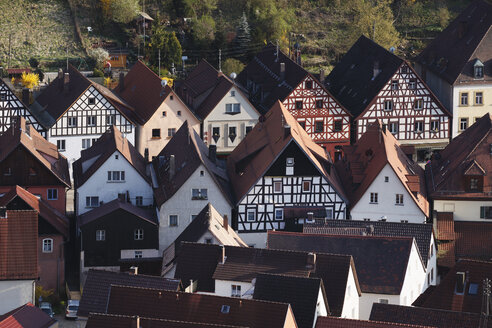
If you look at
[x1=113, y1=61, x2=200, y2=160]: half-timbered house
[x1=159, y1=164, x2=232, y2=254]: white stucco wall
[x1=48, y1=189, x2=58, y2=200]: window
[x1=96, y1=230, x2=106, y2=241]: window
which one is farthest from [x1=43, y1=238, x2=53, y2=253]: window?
[x1=113, y1=61, x2=200, y2=160]: half-timbered house

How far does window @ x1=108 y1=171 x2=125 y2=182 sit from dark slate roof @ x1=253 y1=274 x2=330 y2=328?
1893 cm

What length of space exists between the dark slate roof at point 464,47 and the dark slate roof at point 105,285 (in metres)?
38.1

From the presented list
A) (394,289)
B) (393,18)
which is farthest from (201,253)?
(393,18)

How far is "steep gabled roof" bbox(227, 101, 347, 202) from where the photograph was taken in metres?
81.1

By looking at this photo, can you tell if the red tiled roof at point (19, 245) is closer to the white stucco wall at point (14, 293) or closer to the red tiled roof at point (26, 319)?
the white stucco wall at point (14, 293)

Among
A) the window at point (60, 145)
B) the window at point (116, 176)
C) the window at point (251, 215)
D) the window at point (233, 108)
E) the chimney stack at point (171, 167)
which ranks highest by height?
the window at point (233, 108)

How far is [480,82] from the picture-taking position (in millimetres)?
98812

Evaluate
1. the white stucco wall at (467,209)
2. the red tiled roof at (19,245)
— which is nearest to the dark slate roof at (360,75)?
the white stucco wall at (467,209)

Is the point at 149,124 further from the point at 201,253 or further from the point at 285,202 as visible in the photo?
the point at 201,253

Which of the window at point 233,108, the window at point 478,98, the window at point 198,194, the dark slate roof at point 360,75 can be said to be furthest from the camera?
the window at point 478,98

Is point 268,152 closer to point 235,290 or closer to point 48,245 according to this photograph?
point 48,245

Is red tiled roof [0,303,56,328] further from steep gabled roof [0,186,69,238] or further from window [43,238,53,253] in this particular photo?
steep gabled roof [0,186,69,238]

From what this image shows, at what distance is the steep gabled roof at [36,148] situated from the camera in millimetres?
81312

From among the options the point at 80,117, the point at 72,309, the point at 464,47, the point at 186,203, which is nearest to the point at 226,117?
the point at 80,117
